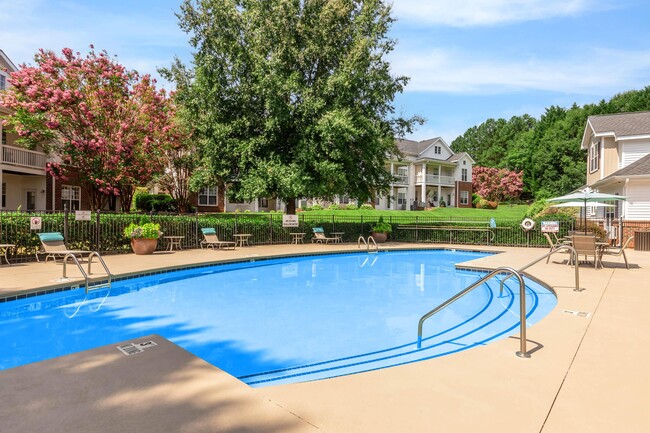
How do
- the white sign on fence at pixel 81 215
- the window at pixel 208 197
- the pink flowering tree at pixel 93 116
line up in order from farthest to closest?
1. the window at pixel 208 197
2. the pink flowering tree at pixel 93 116
3. the white sign on fence at pixel 81 215

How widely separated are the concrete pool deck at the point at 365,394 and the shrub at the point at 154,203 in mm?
23857

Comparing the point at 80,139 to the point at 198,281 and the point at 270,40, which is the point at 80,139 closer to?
the point at 270,40

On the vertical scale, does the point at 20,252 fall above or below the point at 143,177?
below

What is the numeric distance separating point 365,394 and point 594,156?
27.2 metres

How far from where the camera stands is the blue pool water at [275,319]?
5.25 m

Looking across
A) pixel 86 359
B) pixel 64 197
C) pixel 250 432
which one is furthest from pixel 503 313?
pixel 64 197

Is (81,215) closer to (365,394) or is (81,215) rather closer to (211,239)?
(211,239)

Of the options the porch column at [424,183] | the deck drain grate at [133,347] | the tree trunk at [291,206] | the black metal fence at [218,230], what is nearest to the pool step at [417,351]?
the deck drain grate at [133,347]

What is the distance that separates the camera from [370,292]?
962 cm

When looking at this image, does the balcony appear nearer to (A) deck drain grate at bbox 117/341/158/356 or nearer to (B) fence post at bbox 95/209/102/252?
(B) fence post at bbox 95/209/102/252

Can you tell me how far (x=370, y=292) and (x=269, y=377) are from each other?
17.5 ft

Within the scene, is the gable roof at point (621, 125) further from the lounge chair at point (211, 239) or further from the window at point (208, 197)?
the window at point (208, 197)

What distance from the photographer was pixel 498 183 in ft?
171

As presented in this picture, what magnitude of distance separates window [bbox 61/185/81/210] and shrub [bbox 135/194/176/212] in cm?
363
